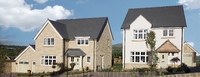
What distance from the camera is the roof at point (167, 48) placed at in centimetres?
3272

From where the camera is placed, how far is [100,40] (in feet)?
129

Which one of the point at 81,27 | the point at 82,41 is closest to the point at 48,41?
the point at 82,41

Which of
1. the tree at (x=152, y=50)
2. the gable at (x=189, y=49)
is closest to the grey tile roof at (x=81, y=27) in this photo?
the tree at (x=152, y=50)

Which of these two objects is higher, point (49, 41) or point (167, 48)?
point (49, 41)

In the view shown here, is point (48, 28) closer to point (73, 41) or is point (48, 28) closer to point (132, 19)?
point (73, 41)

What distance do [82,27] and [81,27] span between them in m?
0.18

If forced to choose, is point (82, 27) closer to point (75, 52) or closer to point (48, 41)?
point (75, 52)

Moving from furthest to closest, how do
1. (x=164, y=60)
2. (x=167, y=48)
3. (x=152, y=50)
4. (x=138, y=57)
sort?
(x=138, y=57), (x=164, y=60), (x=167, y=48), (x=152, y=50)

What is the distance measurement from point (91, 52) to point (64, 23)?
8386mm

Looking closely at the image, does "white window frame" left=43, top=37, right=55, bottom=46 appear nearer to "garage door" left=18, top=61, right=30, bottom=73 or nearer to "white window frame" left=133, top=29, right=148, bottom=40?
"garage door" left=18, top=61, right=30, bottom=73

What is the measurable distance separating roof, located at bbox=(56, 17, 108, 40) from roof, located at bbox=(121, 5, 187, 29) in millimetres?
4451

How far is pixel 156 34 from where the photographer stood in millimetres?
34094

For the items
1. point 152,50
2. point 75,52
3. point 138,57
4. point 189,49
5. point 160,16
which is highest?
point 160,16

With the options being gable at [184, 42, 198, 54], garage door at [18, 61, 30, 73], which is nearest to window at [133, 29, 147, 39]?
gable at [184, 42, 198, 54]
